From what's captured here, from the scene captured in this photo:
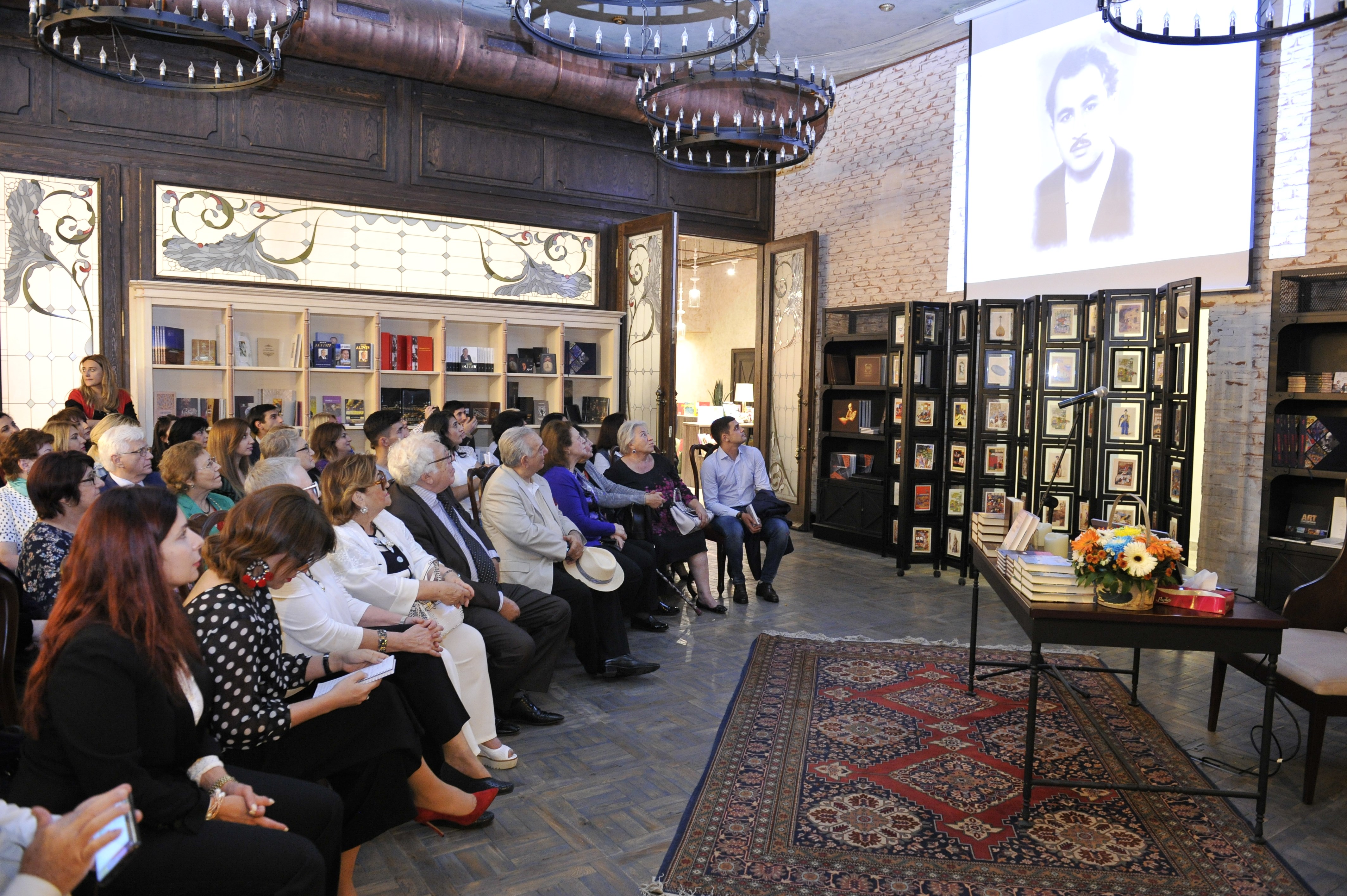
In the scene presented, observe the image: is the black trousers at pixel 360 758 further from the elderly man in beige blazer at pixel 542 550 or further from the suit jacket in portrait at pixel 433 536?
the elderly man in beige blazer at pixel 542 550

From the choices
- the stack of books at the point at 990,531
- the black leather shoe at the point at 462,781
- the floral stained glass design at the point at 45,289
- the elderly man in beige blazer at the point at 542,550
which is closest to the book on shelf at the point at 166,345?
the floral stained glass design at the point at 45,289

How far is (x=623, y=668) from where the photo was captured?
4.96m

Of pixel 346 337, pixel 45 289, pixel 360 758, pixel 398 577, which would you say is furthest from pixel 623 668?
pixel 45 289

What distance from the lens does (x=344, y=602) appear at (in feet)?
10.7

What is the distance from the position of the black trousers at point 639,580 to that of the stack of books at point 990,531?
2.10m

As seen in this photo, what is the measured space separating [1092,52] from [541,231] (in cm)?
534

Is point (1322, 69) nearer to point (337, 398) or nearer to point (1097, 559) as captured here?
point (1097, 559)

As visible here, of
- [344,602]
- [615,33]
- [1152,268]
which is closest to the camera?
[344,602]

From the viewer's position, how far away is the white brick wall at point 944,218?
21.6ft

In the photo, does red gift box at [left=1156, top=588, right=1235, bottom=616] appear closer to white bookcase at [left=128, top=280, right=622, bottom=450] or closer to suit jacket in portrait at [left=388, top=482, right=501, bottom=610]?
suit jacket in portrait at [left=388, top=482, right=501, bottom=610]

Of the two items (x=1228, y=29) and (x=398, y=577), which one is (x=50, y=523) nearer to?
(x=398, y=577)

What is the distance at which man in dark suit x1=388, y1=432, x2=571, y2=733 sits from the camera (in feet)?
13.5

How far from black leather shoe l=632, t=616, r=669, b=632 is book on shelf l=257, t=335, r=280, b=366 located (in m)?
4.17

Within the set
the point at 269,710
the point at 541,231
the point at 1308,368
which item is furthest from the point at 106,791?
the point at 541,231
